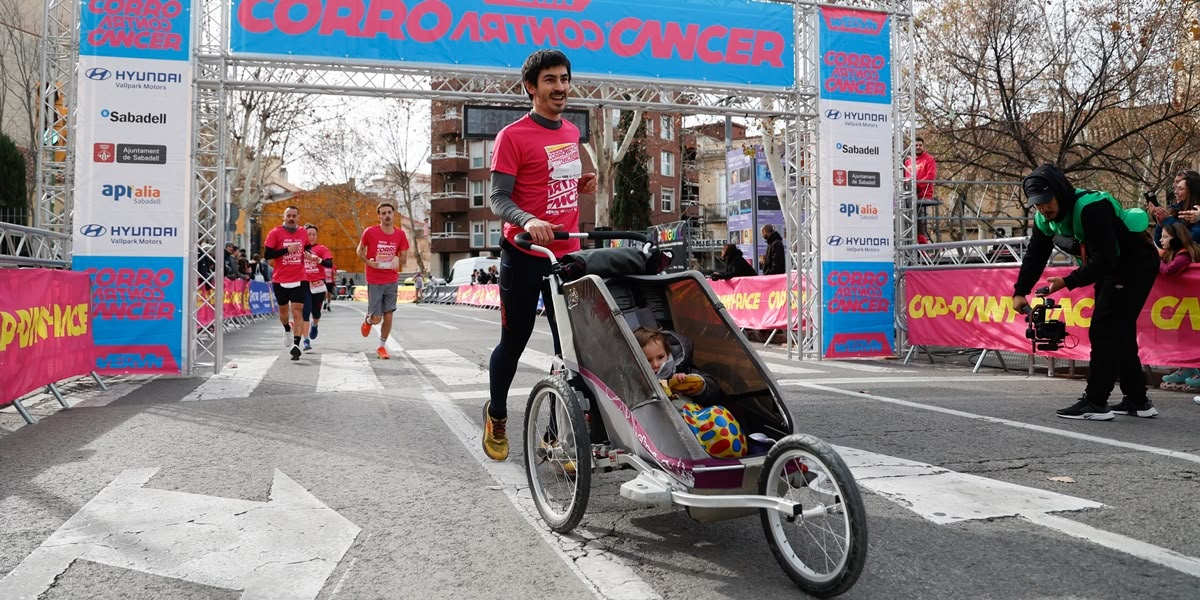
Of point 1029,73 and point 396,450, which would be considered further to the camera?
point 1029,73

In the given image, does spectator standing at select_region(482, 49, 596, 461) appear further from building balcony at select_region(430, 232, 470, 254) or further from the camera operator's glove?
building balcony at select_region(430, 232, 470, 254)

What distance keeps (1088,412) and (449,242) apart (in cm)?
6703

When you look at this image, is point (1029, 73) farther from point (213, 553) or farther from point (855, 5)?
point (213, 553)

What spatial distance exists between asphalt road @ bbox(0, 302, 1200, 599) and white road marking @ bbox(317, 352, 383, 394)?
107 cm

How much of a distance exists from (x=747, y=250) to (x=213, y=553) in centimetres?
2904

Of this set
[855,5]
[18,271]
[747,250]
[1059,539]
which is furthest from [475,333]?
[747,250]

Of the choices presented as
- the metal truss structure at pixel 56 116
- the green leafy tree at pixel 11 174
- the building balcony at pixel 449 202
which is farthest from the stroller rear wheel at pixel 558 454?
the building balcony at pixel 449 202

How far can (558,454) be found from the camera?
3492 millimetres

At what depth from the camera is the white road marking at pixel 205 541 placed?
2896 millimetres

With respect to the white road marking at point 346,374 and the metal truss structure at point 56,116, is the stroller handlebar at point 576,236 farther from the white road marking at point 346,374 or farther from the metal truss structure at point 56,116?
the metal truss structure at point 56,116

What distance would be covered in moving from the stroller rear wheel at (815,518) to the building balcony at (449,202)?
68.8m

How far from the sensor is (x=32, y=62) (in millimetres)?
18625

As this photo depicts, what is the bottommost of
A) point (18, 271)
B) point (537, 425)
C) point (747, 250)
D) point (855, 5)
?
point (537, 425)

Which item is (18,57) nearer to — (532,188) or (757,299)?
(757,299)
